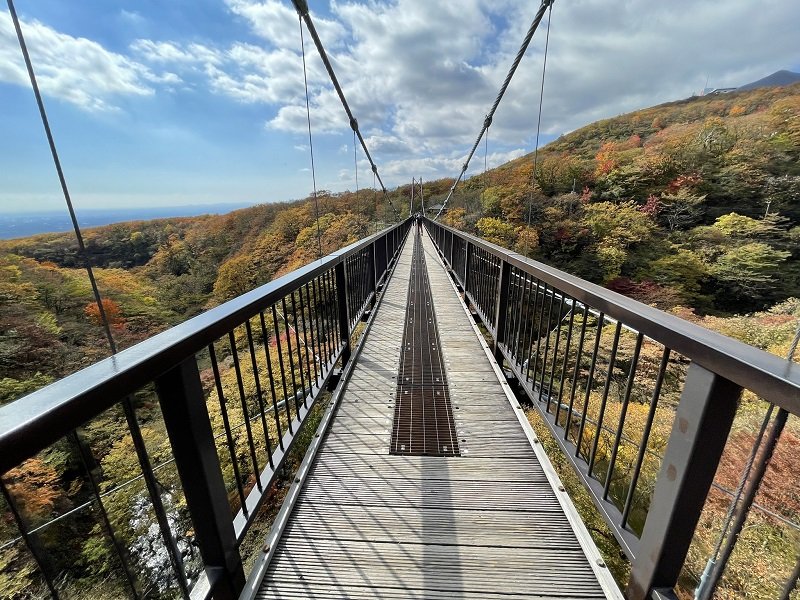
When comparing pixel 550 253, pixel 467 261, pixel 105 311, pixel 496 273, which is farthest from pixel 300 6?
pixel 550 253

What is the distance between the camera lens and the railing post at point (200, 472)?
893mm

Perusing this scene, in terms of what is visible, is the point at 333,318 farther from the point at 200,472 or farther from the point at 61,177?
the point at 61,177

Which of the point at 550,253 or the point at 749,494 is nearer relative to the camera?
the point at 749,494

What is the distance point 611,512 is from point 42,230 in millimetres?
2210

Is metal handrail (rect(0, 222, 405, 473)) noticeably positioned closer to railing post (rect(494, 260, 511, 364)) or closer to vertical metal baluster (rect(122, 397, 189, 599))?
vertical metal baluster (rect(122, 397, 189, 599))

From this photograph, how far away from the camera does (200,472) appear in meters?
0.96

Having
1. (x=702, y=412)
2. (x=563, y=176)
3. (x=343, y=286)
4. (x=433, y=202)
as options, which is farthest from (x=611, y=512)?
(x=433, y=202)

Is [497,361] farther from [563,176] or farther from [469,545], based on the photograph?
[563,176]

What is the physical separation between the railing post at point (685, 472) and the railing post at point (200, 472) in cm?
120

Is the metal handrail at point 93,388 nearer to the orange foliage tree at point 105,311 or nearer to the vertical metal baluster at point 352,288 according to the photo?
the orange foliage tree at point 105,311

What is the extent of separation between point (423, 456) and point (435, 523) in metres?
0.44

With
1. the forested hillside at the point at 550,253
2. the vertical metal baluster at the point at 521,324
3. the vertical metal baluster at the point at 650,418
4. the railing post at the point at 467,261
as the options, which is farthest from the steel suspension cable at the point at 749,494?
the forested hillside at the point at 550,253

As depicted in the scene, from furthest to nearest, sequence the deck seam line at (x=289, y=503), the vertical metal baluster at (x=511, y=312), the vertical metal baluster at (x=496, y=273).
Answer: the vertical metal baluster at (x=496, y=273) < the vertical metal baluster at (x=511, y=312) < the deck seam line at (x=289, y=503)

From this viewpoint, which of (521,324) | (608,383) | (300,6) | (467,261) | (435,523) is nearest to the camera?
(608,383)
